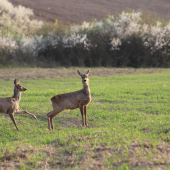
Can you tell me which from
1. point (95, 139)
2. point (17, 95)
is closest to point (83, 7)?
point (17, 95)

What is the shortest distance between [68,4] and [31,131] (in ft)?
186

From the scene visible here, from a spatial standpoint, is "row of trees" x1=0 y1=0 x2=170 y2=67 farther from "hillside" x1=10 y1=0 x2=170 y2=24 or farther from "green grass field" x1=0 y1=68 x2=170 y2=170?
"green grass field" x1=0 y1=68 x2=170 y2=170

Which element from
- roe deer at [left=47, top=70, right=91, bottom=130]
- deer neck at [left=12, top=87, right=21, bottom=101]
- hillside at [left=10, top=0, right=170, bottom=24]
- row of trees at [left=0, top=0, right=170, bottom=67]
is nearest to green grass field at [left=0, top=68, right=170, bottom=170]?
roe deer at [left=47, top=70, right=91, bottom=130]

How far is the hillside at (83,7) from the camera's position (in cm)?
5425

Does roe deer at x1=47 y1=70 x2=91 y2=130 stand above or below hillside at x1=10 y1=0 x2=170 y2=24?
below

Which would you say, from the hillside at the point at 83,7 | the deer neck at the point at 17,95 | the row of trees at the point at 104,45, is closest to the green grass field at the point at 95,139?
the deer neck at the point at 17,95

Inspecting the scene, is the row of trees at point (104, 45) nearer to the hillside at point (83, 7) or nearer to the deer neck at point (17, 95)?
the hillside at point (83, 7)

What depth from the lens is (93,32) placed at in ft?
112

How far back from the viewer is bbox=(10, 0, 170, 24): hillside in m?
54.2

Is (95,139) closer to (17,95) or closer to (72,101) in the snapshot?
(72,101)

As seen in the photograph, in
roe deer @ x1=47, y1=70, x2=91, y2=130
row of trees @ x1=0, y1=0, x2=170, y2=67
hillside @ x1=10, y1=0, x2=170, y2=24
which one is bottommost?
roe deer @ x1=47, y1=70, x2=91, y2=130

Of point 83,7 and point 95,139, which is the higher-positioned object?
point 83,7

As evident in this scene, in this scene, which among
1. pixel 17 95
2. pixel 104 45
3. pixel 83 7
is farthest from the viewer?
pixel 83 7

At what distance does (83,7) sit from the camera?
195ft
